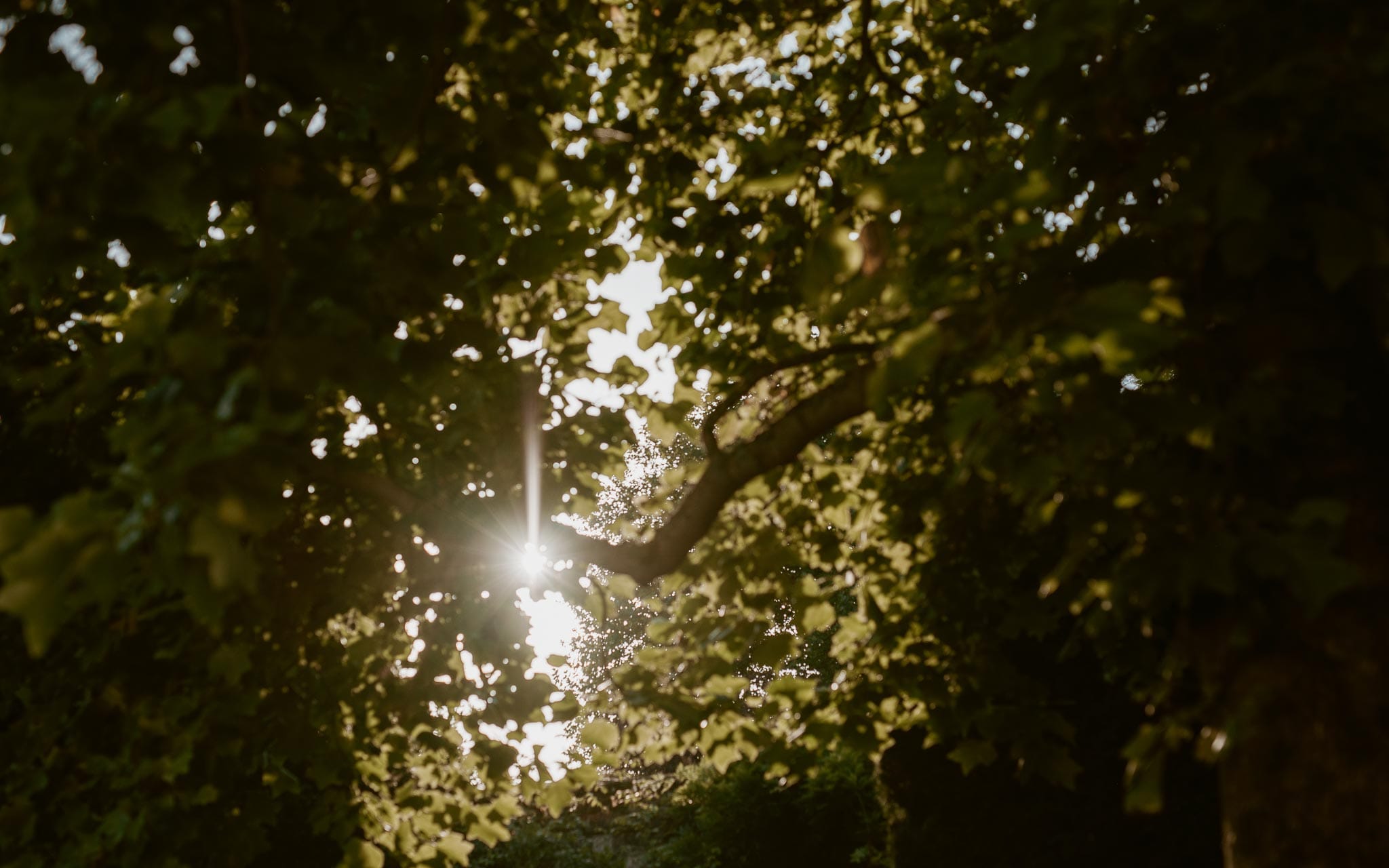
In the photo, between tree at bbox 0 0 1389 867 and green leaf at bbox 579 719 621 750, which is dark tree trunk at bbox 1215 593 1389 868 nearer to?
tree at bbox 0 0 1389 867

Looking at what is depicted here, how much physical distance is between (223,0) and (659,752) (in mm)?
4099

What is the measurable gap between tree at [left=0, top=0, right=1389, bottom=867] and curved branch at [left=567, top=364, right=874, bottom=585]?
0.02m

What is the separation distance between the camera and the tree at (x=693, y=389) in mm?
2248

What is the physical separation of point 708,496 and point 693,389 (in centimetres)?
122

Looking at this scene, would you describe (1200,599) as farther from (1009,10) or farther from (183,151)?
(1009,10)

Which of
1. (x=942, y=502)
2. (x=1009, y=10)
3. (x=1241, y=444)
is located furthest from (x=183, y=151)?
(x=1009, y=10)

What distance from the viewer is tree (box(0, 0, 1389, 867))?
2.25m

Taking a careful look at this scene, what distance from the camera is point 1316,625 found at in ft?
8.44

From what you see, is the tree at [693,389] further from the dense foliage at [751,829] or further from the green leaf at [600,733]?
the dense foliage at [751,829]

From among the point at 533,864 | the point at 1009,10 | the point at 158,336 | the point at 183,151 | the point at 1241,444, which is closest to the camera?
the point at 158,336

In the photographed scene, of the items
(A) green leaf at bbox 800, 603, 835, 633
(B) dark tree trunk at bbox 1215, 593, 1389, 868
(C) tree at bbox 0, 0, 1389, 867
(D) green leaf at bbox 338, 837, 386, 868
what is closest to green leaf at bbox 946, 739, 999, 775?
(C) tree at bbox 0, 0, 1389, 867

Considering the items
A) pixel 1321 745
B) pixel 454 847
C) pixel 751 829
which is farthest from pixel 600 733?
pixel 751 829

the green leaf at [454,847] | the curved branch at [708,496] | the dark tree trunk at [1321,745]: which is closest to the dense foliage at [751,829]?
the green leaf at [454,847]

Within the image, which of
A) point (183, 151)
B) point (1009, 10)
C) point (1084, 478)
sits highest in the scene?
point (1009, 10)
